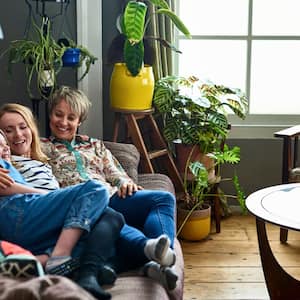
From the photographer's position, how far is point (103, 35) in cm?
388

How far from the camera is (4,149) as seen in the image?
7.82 feet

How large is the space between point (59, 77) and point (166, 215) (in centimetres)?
163

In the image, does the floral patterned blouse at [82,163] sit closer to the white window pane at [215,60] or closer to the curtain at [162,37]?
the curtain at [162,37]

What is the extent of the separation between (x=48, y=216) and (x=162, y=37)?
190 centimetres

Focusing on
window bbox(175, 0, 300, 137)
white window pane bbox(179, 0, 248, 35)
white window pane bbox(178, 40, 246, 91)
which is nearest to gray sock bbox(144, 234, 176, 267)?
window bbox(175, 0, 300, 137)

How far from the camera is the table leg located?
253 cm

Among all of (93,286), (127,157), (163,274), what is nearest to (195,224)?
(127,157)

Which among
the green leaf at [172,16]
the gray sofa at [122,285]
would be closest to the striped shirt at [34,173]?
the gray sofa at [122,285]

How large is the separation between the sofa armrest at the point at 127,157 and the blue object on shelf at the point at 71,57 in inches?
18.5

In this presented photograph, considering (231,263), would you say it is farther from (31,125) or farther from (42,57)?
(42,57)

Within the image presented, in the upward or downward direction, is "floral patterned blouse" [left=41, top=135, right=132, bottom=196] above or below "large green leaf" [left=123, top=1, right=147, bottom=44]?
below

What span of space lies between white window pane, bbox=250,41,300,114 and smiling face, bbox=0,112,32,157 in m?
2.01

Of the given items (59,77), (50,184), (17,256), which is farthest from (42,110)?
(17,256)

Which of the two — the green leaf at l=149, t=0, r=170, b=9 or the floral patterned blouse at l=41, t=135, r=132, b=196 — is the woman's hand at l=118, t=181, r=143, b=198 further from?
the green leaf at l=149, t=0, r=170, b=9
